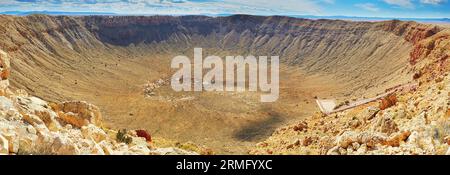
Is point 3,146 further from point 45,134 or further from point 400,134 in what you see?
point 400,134

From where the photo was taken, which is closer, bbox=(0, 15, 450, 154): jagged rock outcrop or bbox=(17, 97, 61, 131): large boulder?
bbox=(17, 97, 61, 131): large boulder

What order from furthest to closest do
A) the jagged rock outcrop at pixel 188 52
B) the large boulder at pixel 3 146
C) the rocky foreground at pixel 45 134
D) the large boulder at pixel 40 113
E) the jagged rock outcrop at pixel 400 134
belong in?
the jagged rock outcrop at pixel 188 52, the large boulder at pixel 40 113, the jagged rock outcrop at pixel 400 134, the rocky foreground at pixel 45 134, the large boulder at pixel 3 146

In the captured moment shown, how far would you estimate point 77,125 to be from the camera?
726 inches

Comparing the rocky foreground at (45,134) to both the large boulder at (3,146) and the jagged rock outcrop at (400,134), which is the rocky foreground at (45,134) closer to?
the large boulder at (3,146)

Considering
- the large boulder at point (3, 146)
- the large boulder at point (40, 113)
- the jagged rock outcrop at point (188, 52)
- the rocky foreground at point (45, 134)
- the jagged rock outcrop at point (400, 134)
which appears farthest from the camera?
the jagged rock outcrop at point (188, 52)

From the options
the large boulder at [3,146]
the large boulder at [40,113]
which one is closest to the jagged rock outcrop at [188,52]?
the large boulder at [40,113]

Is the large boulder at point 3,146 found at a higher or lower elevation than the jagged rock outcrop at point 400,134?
higher

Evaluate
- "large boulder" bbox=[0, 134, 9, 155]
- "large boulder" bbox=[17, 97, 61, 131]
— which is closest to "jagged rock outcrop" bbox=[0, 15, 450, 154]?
"large boulder" bbox=[17, 97, 61, 131]

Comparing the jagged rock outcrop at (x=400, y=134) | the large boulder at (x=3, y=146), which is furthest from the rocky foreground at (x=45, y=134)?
the jagged rock outcrop at (x=400, y=134)

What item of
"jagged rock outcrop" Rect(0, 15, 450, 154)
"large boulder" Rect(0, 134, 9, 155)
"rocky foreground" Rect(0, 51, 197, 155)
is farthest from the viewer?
"jagged rock outcrop" Rect(0, 15, 450, 154)

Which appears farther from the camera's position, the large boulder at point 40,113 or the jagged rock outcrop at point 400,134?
the large boulder at point 40,113

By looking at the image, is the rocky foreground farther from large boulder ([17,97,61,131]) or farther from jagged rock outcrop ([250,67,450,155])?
jagged rock outcrop ([250,67,450,155])

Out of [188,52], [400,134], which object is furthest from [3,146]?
[188,52]
